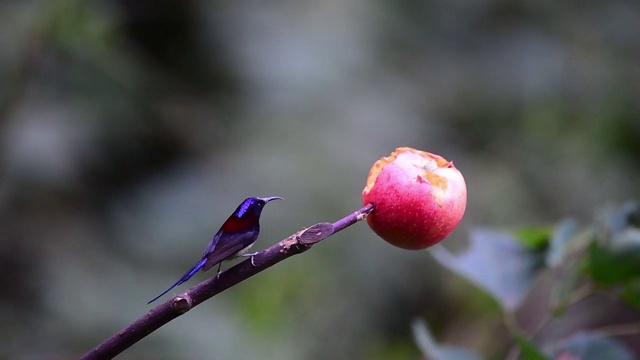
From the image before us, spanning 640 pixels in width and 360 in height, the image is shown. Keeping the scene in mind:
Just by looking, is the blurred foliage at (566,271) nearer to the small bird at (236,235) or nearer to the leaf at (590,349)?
the leaf at (590,349)

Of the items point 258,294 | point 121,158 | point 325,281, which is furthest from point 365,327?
point 121,158

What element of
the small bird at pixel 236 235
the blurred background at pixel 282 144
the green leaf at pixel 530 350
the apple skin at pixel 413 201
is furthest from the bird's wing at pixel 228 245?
the blurred background at pixel 282 144

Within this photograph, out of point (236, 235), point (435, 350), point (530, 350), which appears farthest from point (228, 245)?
point (435, 350)

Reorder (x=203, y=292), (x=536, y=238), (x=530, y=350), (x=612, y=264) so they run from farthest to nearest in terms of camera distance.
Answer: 1. (x=536, y=238)
2. (x=612, y=264)
3. (x=530, y=350)
4. (x=203, y=292)

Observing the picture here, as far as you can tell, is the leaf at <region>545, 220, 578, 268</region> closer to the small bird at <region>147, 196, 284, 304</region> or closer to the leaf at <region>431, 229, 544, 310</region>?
the leaf at <region>431, 229, 544, 310</region>

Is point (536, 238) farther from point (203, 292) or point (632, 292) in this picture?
point (203, 292)

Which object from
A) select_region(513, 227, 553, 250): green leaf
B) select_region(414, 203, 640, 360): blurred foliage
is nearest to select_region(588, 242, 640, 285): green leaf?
select_region(414, 203, 640, 360): blurred foliage
